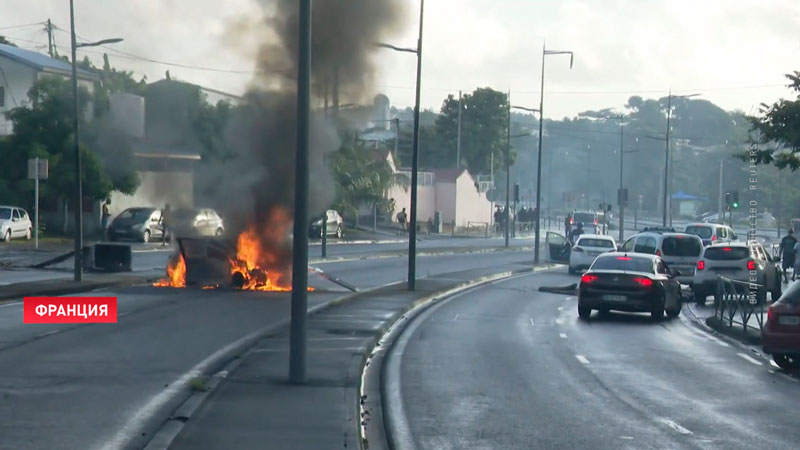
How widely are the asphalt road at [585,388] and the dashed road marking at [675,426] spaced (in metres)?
0.01

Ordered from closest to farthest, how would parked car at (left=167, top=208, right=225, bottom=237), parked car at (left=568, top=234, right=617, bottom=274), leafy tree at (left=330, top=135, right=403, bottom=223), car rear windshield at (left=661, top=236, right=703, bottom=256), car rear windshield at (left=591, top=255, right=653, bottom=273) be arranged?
car rear windshield at (left=591, top=255, right=653, bottom=273) → parked car at (left=167, top=208, right=225, bottom=237) → car rear windshield at (left=661, top=236, right=703, bottom=256) → parked car at (left=568, top=234, right=617, bottom=274) → leafy tree at (left=330, top=135, right=403, bottom=223)

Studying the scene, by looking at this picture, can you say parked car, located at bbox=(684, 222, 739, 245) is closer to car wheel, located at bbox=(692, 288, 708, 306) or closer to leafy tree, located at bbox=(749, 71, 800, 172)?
car wheel, located at bbox=(692, 288, 708, 306)

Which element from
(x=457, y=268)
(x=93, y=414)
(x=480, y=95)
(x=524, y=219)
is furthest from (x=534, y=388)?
(x=480, y=95)

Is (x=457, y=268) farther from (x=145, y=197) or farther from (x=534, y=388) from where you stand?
(x=534, y=388)

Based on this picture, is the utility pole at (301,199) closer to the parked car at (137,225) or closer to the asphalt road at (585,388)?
the asphalt road at (585,388)

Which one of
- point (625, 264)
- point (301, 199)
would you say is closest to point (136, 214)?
point (625, 264)

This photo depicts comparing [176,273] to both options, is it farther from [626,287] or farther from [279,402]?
[279,402]

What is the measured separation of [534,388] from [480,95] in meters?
96.8

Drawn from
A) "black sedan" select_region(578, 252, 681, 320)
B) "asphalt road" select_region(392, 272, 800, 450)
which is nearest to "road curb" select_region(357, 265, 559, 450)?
"asphalt road" select_region(392, 272, 800, 450)

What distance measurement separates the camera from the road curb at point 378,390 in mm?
11352

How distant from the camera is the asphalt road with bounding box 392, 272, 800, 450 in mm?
11766

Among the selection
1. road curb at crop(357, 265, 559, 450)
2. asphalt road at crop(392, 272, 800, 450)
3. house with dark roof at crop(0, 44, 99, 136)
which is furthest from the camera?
house with dark roof at crop(0, 44, 99, 136)

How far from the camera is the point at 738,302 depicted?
23.7 metres

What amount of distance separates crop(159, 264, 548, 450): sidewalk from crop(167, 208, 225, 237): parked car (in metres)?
12.0
